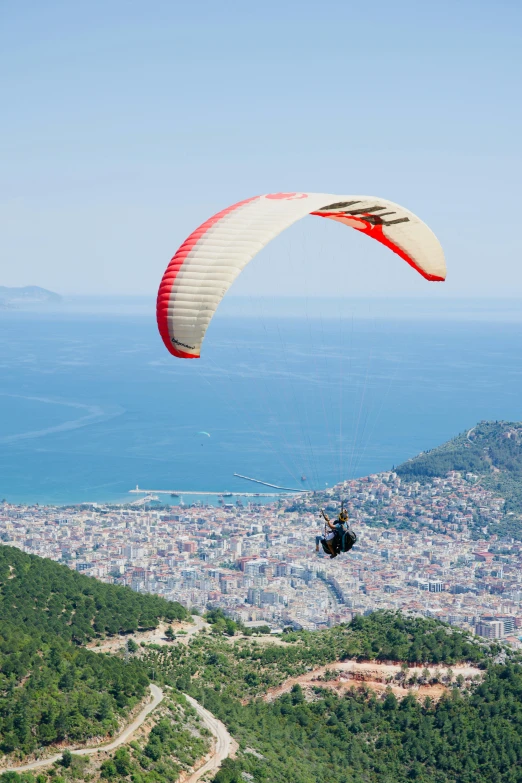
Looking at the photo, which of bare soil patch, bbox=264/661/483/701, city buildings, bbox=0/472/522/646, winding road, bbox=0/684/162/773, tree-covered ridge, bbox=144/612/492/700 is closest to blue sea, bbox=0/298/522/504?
city buildings, bbox=0/472/522/646

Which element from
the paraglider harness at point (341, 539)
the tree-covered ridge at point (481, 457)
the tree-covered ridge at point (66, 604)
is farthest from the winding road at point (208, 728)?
the tree-covered ridge at point (481, 457)

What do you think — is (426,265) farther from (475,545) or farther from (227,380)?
(227,380)

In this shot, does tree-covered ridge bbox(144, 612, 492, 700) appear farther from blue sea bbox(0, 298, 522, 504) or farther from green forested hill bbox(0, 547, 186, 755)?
blue sea bbox(0, 298, 522, 504)

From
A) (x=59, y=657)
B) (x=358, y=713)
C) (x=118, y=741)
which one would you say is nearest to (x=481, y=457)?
(x=358, y=713)

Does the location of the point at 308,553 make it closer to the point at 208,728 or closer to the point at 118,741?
the point at 208,728

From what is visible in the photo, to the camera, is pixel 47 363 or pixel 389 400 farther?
pixel 47 363

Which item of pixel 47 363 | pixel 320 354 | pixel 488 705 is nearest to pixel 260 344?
pixel 320 354
